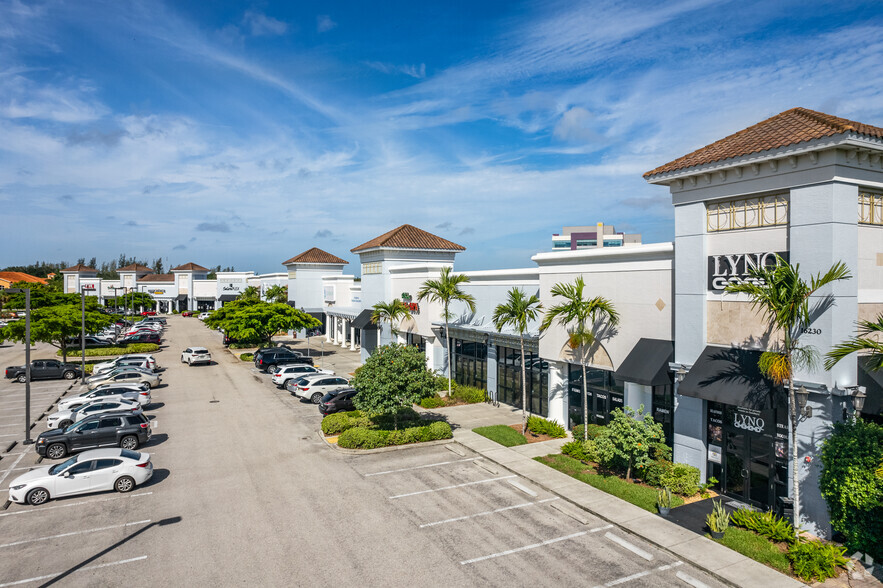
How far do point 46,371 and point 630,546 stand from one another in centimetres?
4403

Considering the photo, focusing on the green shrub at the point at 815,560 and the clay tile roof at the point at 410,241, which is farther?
the clay tile roof at the point at 410,241

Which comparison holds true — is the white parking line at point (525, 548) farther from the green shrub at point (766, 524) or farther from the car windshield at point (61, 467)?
the car windshield at point (61, 467)

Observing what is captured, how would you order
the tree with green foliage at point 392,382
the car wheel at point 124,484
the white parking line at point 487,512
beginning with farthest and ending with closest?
the tree with green foliage at point 392,382 → the car wheel at point 124,484 → the white parking line at point 487,512

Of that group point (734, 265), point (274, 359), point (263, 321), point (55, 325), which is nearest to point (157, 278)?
point (263, 321)

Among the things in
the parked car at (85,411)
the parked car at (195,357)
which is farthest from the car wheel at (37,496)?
the parked car at (195,357)

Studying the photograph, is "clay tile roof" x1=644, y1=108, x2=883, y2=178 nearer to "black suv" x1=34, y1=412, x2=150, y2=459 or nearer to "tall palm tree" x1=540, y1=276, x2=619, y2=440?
"tall palm tree" x1=540, y1=276, x2=619, y2=440

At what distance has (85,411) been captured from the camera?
26.8m

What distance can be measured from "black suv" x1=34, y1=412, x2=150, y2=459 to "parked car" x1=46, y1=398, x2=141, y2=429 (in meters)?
2.00

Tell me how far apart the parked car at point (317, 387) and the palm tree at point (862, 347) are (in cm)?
2560

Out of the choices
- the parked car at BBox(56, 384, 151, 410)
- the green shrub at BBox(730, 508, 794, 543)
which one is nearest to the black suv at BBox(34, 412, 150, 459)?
the parked car at BBox(56, 384, 151, 410)

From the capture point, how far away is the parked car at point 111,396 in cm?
2962

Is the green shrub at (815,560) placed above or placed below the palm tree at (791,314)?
below

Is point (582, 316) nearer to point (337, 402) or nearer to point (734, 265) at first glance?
point (734, 265)

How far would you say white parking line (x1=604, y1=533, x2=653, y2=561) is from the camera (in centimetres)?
1445
